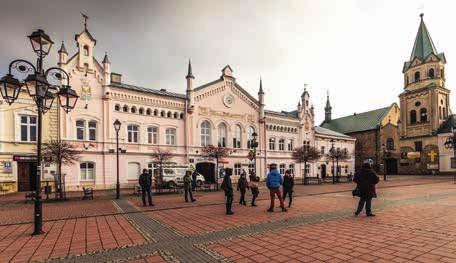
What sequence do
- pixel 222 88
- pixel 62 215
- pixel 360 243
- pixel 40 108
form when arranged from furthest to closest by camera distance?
1. pixel 222 88
2. pixel 62 215
3. pixel 40 108
4. pixel 360 243

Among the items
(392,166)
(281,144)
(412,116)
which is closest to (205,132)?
(281,144)

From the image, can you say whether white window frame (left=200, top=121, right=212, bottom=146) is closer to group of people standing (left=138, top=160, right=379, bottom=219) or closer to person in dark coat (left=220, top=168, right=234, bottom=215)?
group of people standing (left=138, top=160, right=379, bottom=219)

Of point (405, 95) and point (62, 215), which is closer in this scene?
point (62, 215)

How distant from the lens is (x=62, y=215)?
1175 cm

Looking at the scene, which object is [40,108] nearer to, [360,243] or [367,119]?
[360,243]

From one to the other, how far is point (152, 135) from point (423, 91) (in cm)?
4819

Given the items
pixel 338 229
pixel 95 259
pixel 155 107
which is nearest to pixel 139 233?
pixel 95 259

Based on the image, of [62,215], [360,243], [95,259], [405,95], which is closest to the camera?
[95,259]

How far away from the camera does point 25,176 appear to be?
23594mm

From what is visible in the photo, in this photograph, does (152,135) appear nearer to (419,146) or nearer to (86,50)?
(86,50)

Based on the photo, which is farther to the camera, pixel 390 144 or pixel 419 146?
pixel 390 144

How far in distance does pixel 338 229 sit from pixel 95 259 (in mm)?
6242

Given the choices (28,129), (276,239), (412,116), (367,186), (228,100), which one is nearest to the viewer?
(276,239)

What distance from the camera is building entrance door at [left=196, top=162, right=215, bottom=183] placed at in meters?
34.0
